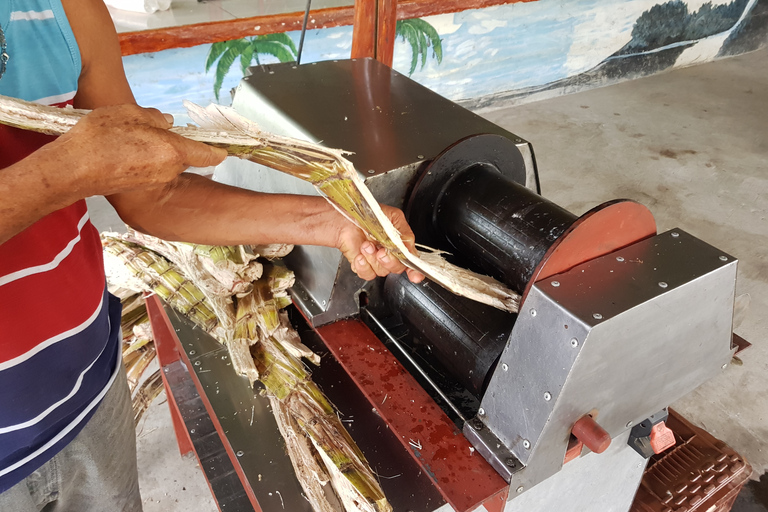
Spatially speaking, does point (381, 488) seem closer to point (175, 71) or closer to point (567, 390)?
point (567, 390)

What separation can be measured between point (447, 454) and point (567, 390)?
0.94ft

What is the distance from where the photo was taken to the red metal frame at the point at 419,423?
1.05 metres

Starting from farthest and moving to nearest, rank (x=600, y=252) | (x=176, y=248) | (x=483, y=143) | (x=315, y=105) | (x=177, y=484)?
(x=177, y=484) → (x=176, y=248) → (x=315, y=105) → (x=483, y=143) → (x=600, y=252)

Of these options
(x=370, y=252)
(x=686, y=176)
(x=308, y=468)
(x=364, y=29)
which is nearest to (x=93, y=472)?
(x=308, y=468)

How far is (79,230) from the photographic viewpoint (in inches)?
41.0

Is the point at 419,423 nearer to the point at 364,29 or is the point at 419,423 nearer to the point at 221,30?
the point at 364,29

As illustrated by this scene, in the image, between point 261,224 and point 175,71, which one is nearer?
point 261,224

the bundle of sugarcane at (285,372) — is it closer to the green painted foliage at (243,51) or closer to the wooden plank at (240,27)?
the wooden plank at (240,27)

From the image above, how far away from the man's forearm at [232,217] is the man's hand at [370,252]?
0.02 metres

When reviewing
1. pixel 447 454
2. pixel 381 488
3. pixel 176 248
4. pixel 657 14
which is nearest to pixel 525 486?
pixel 447 454

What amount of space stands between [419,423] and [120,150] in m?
0.78

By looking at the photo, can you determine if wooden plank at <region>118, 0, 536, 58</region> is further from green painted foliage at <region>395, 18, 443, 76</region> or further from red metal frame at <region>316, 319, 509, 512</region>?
red metal frame at <region>316, 319, 509, 512</region>

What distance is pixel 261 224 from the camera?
1210mm

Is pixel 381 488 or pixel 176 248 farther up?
pixel 176 248
